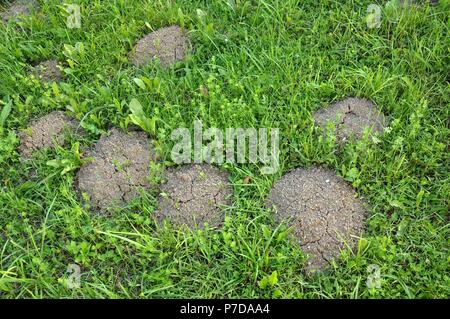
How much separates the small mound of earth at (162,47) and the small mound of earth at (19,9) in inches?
39.7

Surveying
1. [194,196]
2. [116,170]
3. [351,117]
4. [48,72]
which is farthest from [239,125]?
[48,72]

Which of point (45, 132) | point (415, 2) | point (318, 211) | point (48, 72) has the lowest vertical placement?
point (318, 211)

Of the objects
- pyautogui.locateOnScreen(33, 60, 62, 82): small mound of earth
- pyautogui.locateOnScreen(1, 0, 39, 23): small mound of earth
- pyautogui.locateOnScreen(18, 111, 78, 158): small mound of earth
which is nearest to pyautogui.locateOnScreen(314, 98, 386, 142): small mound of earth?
pyautogui.locateOnScreen(18, 111, 78, 158): small mound of earth

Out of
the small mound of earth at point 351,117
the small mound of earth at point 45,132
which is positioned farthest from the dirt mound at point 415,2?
the small mound of earth at point 45,132

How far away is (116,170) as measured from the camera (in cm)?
292

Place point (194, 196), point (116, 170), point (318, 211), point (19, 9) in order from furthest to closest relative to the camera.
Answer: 1. point (19, 9)
2. point (116, 170)
3. point (194, 196)
4. point (318, 211)

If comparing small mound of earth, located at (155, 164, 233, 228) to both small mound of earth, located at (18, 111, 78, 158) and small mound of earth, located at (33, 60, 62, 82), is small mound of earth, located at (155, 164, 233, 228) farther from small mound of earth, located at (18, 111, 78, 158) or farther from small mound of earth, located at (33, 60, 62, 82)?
small mound of earth, located at (33, 60, 62, 82)

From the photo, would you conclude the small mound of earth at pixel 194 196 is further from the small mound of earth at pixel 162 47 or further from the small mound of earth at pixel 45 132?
the small mound of earth at pixel 162 47

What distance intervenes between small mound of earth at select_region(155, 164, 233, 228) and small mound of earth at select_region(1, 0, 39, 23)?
1.97 metres

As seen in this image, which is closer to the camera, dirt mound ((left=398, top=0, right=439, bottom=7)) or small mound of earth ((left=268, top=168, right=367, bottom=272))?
small mound of earth ((left=268, top=168, right=367, bottom=272))

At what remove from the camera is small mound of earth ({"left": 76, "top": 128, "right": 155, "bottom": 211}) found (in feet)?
9.29

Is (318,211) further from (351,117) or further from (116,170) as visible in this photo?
(116,170)

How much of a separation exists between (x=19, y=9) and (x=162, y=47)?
137 cm

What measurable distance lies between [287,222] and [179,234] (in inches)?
24.4
